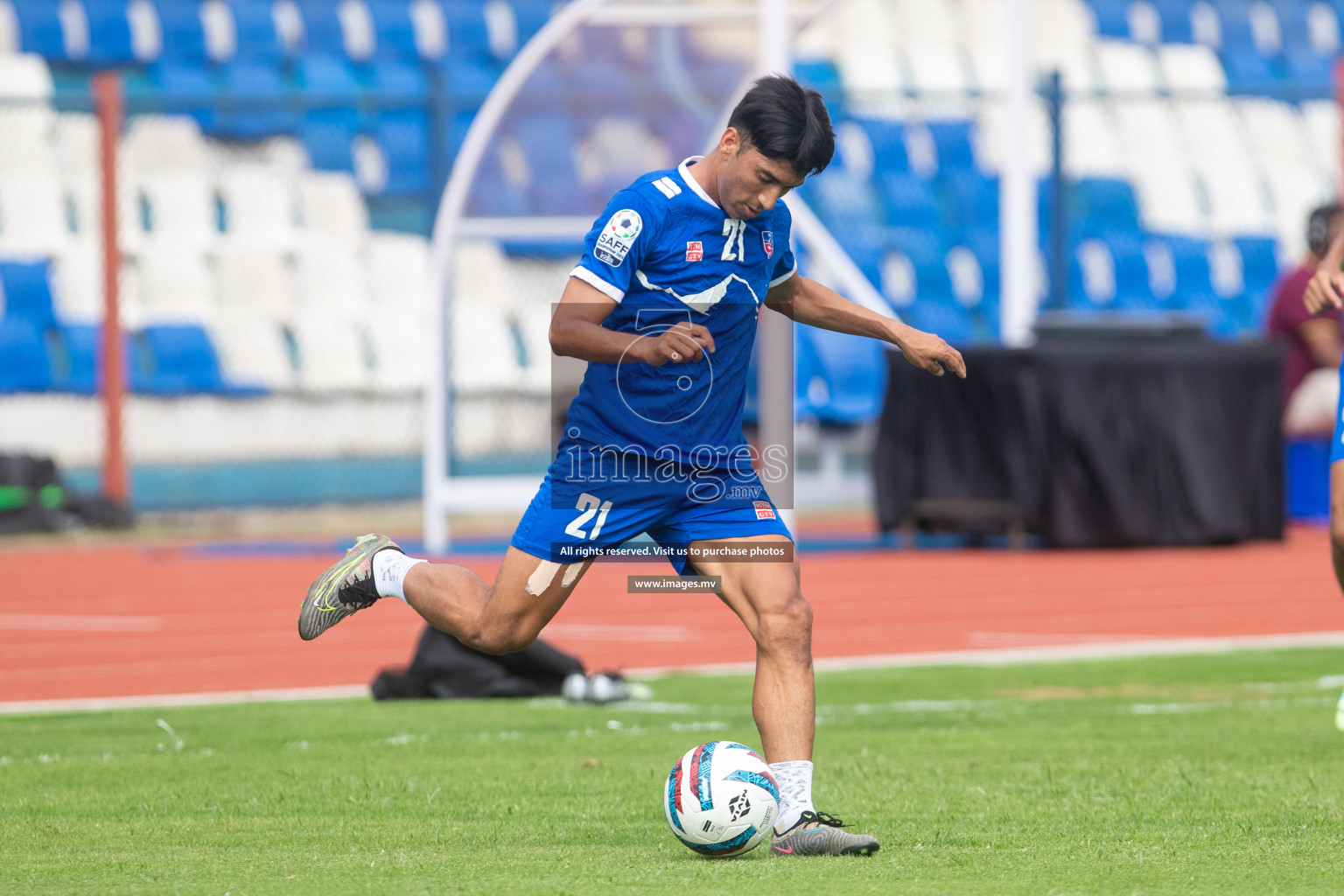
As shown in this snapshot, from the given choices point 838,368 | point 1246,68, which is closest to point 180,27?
point 838,368

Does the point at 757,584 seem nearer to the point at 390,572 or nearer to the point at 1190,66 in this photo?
the point at 390,572

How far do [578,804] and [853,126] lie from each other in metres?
19.6

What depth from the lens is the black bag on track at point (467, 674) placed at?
8695 millimetres

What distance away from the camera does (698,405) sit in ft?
17.5

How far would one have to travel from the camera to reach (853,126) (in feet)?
81.0

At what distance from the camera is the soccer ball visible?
16.4ft

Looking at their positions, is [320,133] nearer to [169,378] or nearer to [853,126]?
[169,378]

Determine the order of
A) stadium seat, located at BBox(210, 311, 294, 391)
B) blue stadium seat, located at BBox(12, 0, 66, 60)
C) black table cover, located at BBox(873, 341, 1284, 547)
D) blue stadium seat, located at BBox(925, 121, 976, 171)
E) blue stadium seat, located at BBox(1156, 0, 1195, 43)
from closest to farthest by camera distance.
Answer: black table cover, located at BBox(873, 341, 1284, 547)
stadium seat, located at BBox(210, 311, 294, 391)
blue stadium seat, located at BBox(12, 0, 66, 60)
blue stadium seat, located at BBox(925, 121, 976, 171)
blue stadium seat, located at BBox(1156, 0, 1195, 43)

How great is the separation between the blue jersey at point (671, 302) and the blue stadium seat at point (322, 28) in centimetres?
2145

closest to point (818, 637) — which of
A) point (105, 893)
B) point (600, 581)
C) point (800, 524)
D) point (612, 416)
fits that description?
point (600, 581)

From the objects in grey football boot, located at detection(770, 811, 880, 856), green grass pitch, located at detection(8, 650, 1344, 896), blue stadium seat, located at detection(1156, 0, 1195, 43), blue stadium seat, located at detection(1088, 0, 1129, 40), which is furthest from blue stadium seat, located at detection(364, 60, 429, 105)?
grey football boot, located at detection(770, 811, 880, 856)

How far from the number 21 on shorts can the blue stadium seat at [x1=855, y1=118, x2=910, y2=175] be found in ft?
65.3

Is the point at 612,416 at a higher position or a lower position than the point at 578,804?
higher

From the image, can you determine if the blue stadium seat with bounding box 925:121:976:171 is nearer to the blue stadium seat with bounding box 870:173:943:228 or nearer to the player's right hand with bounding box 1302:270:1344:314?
the blue stadium seat with bounding box 870:173:943:228
